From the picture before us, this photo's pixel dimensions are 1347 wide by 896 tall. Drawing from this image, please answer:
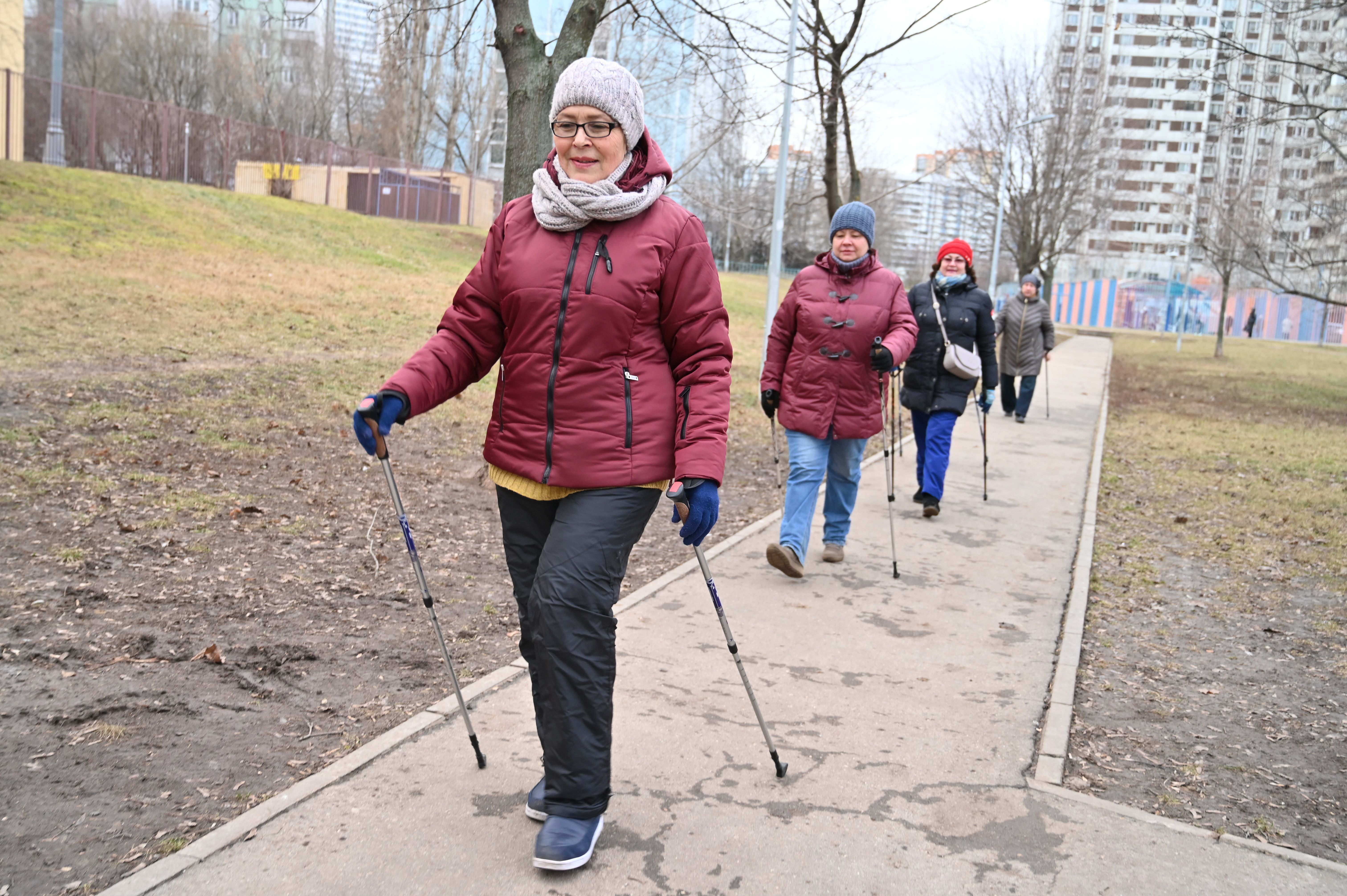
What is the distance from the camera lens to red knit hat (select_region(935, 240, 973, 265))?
342 inches

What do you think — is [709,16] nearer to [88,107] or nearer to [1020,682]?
[1020,682]

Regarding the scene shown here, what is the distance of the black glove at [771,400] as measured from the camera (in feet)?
22.1

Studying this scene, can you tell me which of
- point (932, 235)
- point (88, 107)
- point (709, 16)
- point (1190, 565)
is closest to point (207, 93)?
point (88, 107)

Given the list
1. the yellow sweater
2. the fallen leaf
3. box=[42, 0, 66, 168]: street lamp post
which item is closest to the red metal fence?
box=[42, 0, 66, 168]: street lamp post

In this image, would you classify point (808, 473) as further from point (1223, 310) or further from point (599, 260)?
point (1223, 310)

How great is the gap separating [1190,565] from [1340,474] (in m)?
5.57

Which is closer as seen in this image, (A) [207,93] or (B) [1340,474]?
(B) [1340,474]

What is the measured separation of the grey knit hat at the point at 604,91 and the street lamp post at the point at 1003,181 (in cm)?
2850

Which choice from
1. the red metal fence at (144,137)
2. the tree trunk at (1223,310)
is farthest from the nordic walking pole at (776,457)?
the tree trunk at (1223,310)

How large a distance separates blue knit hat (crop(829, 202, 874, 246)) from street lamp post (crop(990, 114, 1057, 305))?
25095mm

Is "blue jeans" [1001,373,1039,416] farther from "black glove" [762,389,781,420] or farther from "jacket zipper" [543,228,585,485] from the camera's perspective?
"jacket zipper" [543,228,585,485]

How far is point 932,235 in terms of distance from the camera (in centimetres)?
8062

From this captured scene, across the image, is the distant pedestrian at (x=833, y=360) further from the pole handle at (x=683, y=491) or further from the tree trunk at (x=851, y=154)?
the tree trunk at (x=851, y=154)

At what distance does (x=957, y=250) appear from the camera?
28.8ft
